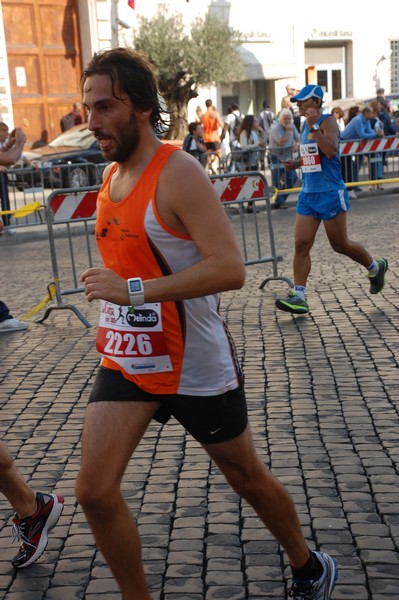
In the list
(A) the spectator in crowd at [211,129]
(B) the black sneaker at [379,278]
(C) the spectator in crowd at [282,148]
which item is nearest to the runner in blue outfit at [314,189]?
(B) the black sneaker at [379,278]

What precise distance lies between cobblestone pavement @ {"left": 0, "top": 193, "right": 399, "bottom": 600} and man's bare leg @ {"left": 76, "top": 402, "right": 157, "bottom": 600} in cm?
62

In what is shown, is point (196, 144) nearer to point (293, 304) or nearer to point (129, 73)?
point (293, 304)

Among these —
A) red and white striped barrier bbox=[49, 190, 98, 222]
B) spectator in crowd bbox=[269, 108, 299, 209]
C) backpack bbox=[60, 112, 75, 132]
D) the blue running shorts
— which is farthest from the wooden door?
the blue running shorts

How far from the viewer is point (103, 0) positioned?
3158 centimetres

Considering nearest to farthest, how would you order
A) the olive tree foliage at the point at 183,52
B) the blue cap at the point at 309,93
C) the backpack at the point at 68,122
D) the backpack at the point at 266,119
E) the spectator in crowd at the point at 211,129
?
the blue cap at the point at 309,93, the spectator in crowd at the point at 211,129, the backpack at the point at 68,122, the backpack at the point at 266,119, the olive tree foliage at the point at 183,52

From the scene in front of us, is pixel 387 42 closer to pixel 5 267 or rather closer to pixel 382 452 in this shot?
pixel 5 267

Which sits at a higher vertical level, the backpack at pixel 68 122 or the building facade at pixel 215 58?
the building facade at pixel 215 58

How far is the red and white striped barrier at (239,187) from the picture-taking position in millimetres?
9992

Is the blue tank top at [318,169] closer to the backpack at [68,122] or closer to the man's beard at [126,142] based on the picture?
the man's beard at [126,142]

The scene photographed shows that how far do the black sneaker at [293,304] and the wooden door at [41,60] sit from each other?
22541 millimetres

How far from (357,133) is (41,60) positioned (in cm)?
1397

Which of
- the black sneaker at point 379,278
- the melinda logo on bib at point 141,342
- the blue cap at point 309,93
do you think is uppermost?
the blue cap at point 309,93

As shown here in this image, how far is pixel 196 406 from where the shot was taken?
3.17 meters

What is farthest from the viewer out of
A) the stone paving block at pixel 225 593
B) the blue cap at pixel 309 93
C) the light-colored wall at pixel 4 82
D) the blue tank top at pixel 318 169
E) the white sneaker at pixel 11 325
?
the light-colored wall at pixel 4 82
